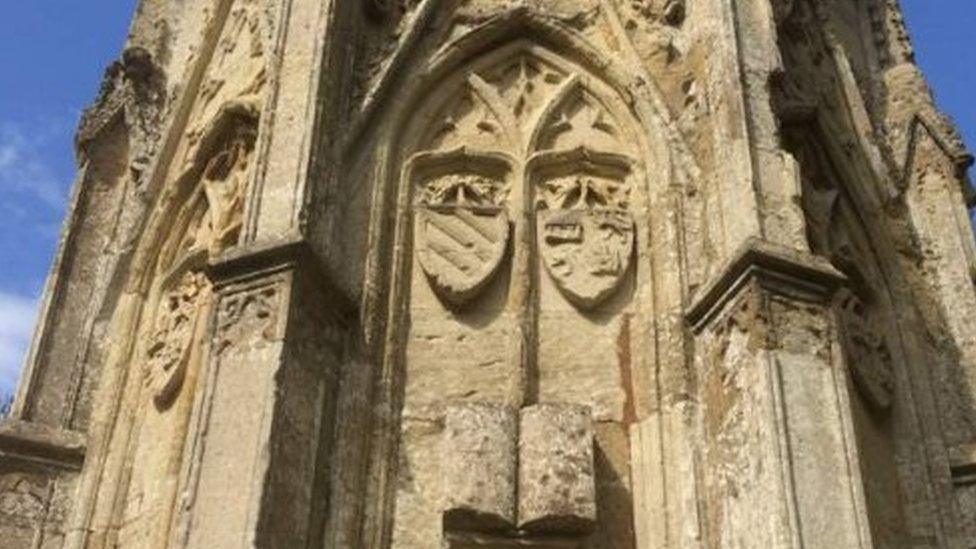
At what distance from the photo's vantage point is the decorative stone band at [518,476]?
21.5 ft

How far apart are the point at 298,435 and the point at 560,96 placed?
3.28 metres

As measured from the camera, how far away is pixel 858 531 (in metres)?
5.92

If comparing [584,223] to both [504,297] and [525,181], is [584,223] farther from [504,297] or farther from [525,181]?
[504,297]

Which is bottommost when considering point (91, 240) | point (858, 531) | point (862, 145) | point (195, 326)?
point (858, 531)

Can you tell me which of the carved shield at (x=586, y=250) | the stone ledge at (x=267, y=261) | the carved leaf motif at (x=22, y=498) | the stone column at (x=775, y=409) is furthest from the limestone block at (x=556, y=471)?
the carved leaf motif at (x=22, y=498)

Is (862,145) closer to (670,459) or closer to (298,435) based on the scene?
(670,459)

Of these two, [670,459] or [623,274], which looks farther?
[623,274]

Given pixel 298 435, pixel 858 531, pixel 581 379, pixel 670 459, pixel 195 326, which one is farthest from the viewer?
pixel 195 326

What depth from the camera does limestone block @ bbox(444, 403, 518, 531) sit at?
21.6ft

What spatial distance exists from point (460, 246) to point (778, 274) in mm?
1990

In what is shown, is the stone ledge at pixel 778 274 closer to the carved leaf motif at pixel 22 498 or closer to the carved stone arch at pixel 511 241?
the carved stone arch at pixel 511 241

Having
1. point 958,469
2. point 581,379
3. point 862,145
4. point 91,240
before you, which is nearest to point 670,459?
point 581,379

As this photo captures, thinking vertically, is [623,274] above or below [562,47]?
below

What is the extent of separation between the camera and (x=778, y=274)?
22.0ft
